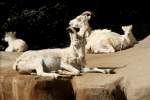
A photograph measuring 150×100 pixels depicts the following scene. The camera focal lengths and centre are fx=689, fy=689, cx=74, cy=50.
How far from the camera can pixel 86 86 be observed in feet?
33.6

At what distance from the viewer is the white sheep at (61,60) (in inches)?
446

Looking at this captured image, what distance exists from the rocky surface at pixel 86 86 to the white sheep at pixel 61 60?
210 mm

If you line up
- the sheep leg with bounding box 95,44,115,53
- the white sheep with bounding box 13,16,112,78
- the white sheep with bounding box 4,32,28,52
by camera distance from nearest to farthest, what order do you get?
the white sheep with bounding box 13,16,112,78
the sheep leg with bounding box 95,44,115,53
the white sheep with bounding box 4,32,28,52

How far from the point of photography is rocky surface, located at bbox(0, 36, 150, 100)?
10125 millimetres

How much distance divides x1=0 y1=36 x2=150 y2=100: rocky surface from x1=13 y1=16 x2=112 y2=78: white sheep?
0.21m

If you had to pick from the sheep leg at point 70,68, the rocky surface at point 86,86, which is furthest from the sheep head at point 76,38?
the rocky surface at point 86,86

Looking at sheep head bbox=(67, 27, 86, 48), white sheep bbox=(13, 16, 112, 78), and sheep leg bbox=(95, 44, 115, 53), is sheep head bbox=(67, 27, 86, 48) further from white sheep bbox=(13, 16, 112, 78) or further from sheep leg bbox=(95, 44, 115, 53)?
sheep leg bbox=(95, 44, 115, 53)

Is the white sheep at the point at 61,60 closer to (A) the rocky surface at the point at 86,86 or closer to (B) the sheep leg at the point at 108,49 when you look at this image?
(A) the rocky surface at the point at 86,86

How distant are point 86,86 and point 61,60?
134 centimetres

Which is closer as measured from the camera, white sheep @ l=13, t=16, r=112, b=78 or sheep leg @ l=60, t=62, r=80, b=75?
sheep leg @ l=60, t=62, r=80, b=75

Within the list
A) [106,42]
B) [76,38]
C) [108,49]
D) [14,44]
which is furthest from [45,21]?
[76,38]

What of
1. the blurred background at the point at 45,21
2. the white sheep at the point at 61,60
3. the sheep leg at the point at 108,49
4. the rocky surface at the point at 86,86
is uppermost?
the blurred background at the point at 45,21

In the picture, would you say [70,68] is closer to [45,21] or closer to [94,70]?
[94,70]

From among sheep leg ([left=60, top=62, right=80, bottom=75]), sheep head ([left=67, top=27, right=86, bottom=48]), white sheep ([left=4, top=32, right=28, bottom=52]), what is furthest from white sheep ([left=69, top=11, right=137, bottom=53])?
sheep leg ([left=60, top=62, right=80, bottom=75])
